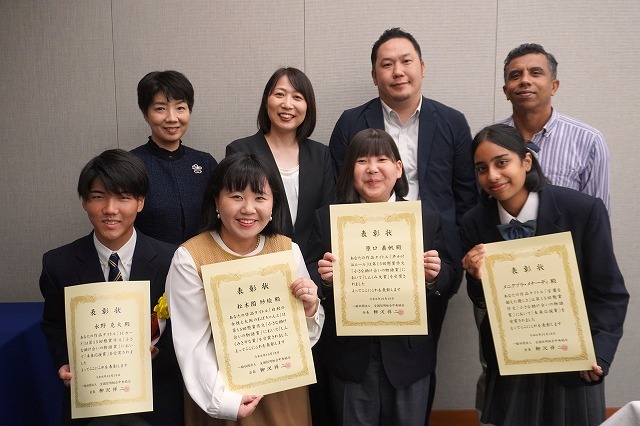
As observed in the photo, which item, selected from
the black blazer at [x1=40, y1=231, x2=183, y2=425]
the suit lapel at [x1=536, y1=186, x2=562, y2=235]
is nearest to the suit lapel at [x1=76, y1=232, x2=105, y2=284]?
the black blazer at [x1=40, y1=231, x2=183, y2=425]

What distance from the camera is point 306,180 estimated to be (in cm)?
251

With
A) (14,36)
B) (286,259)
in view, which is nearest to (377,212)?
(286,259)

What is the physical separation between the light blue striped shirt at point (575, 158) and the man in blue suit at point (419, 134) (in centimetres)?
36

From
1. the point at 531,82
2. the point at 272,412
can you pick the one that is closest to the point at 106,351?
the point at 272,412

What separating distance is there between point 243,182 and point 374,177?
1.62ft

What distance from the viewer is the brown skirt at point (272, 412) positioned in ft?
6.02

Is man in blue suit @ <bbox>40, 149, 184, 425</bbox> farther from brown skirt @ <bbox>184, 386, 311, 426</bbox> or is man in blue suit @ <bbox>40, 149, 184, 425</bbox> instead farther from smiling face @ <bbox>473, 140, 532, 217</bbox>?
smiling face @ <bbox>473, 140, 532, 217</bbox>

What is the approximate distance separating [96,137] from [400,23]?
1.89m

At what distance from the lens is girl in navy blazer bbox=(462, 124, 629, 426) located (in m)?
1.84

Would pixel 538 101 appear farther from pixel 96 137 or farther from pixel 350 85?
pixel 96 137

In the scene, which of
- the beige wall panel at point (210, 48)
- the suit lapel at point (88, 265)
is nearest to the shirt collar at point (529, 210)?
the suit lapel at point (88, 265)

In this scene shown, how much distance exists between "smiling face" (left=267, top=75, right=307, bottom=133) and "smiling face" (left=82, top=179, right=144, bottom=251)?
0.85m

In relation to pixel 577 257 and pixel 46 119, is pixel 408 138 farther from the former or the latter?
pixel 46 119

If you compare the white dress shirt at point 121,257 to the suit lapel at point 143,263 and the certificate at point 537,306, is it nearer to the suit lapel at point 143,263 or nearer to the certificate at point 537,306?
the suit lapel at point 143,263
